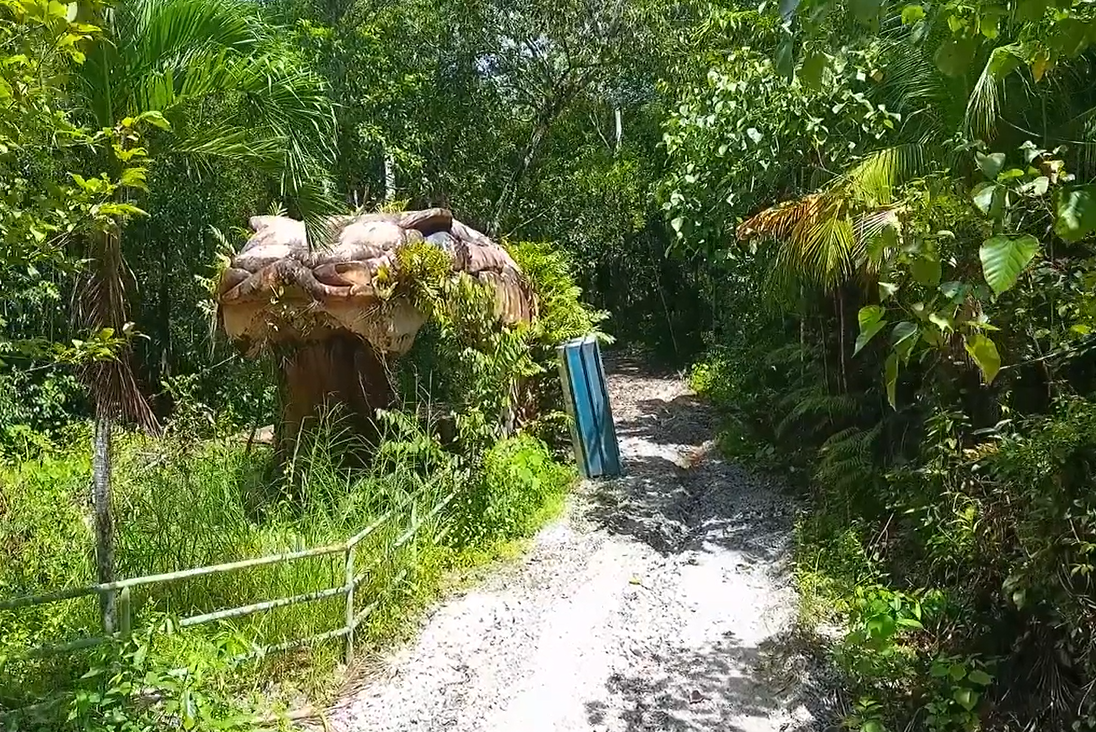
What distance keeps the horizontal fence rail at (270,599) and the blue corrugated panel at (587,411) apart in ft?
8.08

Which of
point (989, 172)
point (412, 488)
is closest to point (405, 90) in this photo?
point (412, 488)

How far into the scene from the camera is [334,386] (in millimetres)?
7824

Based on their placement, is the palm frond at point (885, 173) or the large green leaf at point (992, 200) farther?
the palm frond at point (885, 173)

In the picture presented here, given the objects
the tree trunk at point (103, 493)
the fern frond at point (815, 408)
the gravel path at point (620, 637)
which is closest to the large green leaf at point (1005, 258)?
the gravel path at point (620, 637)

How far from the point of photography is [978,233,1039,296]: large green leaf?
Answer: 109 centimetres

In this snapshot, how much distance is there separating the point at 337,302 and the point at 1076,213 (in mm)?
6542

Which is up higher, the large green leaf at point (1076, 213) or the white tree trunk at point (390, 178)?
the white tree trunk at point (390, 178)

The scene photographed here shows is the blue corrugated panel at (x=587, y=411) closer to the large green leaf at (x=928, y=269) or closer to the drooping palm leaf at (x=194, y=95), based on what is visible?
the drooping palm leaf at (x=194, y=95)

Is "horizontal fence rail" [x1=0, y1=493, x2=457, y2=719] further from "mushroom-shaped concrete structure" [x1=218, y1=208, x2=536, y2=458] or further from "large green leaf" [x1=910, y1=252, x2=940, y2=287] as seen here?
"large green leaf" [x1=910, y1=252, x2=940, y2=287]

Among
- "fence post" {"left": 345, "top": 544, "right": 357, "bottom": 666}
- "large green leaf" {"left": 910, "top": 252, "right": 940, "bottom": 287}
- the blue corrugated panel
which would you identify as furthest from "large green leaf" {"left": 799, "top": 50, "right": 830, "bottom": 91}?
the blue corrugated panel

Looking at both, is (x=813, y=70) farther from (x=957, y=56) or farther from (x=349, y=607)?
(x=349, y=607)

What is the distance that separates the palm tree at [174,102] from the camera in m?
3.86

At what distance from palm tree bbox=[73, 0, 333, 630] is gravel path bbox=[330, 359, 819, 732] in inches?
68.2

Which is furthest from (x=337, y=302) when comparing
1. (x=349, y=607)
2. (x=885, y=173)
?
(x=885, y=173)
